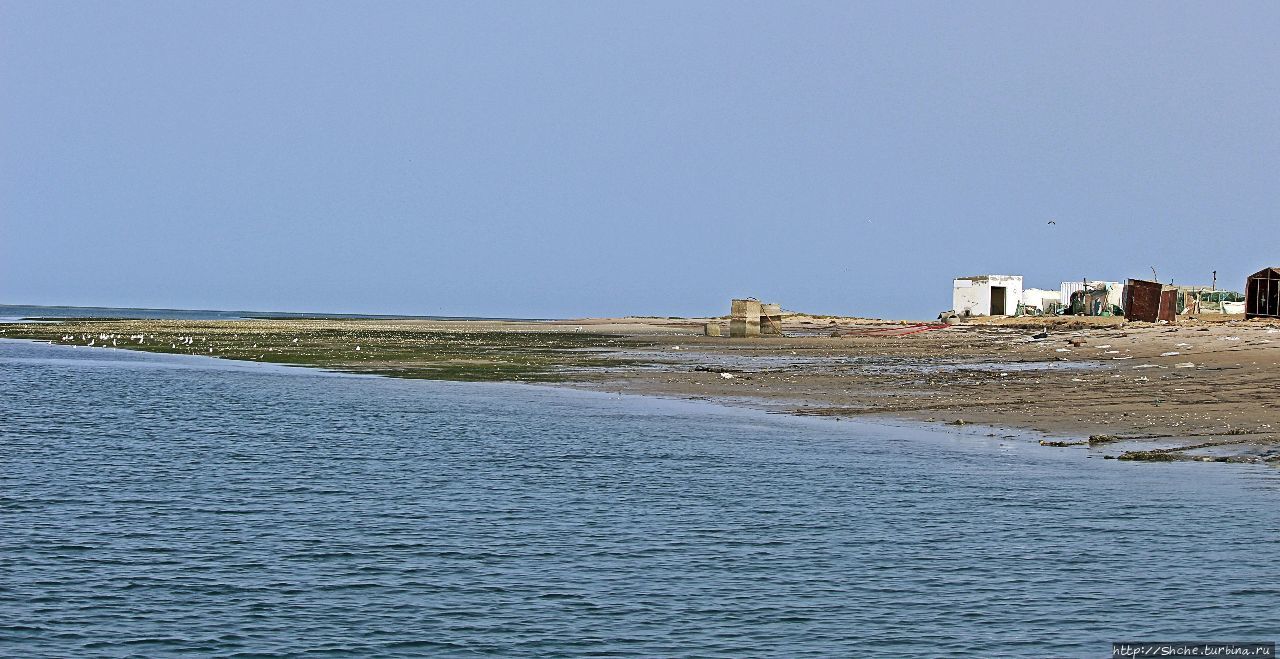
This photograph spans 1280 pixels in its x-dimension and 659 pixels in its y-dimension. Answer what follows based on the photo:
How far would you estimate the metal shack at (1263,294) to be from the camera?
6675 centimetres

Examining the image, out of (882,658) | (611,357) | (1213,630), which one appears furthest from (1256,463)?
(611,357)

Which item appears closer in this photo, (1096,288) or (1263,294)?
(1263,294)

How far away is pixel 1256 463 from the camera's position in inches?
814

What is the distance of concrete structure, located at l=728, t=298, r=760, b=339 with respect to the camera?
76.6 m

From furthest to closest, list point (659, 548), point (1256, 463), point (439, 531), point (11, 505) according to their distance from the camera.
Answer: point (1256, 463)
point (11, 505)
point (439, 531)
point (659, 548)

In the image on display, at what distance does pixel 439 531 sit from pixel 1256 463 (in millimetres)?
13217

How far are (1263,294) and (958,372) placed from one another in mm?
34545

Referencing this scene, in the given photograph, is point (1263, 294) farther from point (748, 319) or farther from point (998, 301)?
point (748, 319)

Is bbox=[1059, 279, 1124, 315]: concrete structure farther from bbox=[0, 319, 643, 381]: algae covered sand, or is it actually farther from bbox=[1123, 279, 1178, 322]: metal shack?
bbox=[0, 319, 643, 381]: algae covered sand

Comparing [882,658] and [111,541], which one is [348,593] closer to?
[111,541]

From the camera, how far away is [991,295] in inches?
3654

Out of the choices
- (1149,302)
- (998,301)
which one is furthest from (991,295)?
(1149,302)

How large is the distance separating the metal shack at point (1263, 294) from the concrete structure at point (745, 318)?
26.8m

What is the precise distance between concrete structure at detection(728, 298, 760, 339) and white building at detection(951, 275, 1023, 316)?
2353 centimetres
